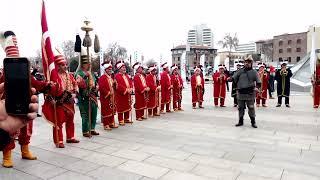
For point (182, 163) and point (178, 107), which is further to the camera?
point (178, 107)

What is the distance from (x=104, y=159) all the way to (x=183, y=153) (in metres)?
1.38

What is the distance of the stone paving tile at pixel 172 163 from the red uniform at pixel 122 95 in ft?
10.6

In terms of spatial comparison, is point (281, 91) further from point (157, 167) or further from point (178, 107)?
point (157, 167)

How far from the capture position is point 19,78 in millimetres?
1727

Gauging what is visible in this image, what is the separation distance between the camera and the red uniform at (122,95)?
324 inches

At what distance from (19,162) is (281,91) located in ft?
32.2

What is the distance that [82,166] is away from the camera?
4.87m

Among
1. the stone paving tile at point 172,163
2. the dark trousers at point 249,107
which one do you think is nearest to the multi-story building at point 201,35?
the dark trousers at point 249,107

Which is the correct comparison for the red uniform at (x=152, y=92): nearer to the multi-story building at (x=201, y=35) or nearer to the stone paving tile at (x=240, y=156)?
the stone paving tile at (x=240, y=156)

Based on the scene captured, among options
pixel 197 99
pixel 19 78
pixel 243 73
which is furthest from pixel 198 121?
pixel 19 78

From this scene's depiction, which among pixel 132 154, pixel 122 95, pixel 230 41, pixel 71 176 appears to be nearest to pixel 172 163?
pixel 132 154

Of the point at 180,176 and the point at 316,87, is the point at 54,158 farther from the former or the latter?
the point at 316,87

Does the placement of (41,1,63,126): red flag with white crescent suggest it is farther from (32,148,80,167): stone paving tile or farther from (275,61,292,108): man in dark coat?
(275,61,292,108): man in dark coat

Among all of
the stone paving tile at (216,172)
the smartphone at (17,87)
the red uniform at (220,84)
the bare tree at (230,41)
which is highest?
the bare tree at (230,41)
